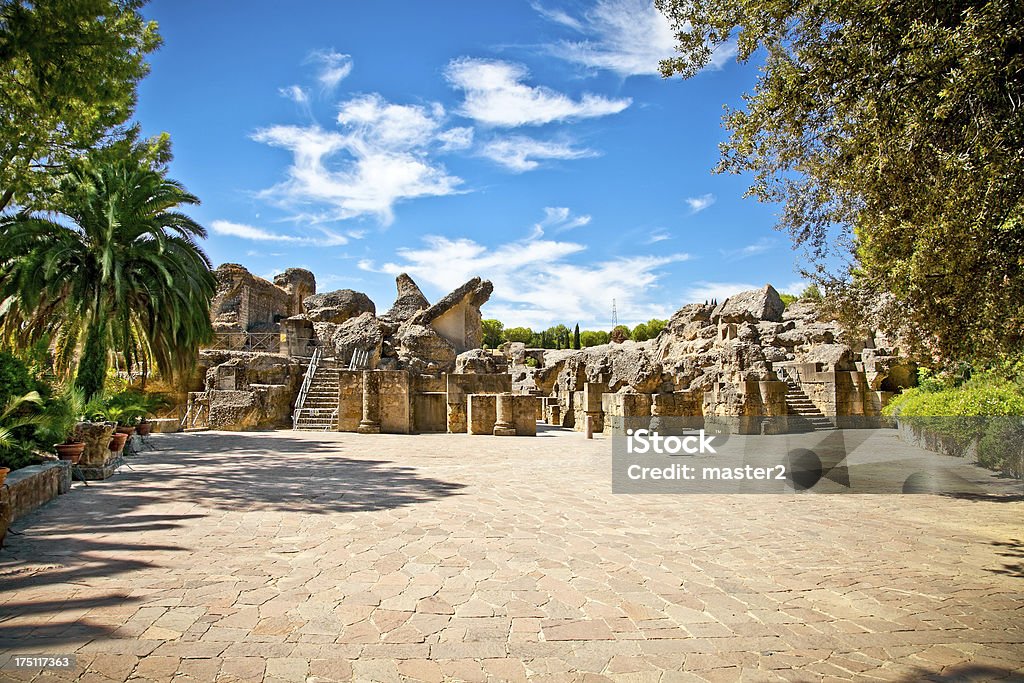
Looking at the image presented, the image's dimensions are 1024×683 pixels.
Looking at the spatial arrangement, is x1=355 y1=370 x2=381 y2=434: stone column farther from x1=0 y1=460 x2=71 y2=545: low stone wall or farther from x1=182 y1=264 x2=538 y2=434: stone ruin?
x1=0 y1=460 x2=71 y2=545: low stone wall

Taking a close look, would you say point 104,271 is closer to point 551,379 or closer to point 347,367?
point 347,367

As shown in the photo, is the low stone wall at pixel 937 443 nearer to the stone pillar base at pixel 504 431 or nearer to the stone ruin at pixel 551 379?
the stone ruin at pixel 551 379

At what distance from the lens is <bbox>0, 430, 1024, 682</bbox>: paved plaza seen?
3154 millimetres

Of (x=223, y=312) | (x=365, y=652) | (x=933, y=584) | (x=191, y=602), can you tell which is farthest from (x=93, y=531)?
(x=223, y=312)

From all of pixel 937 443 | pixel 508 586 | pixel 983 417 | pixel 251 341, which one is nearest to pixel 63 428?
pixel 508 586

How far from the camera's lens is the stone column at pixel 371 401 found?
17.5 meters

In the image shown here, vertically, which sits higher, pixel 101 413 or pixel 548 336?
pixel 548 336

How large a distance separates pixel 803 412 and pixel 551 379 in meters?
10.9

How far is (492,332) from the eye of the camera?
241ft

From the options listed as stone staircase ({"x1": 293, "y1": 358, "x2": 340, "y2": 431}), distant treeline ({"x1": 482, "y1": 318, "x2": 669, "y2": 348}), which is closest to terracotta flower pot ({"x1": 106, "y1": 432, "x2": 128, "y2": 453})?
stone staircase ({"x1": 293, "y1": 358, "x2": 340, "y2": 431})

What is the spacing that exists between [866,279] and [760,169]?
227cm

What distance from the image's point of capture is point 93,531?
17.8 ft

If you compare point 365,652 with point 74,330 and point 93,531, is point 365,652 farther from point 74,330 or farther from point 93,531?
point 74,330

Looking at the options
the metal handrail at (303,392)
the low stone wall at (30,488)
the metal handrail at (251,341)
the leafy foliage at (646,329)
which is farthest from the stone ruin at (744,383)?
the leafy foliage at (646,329)
